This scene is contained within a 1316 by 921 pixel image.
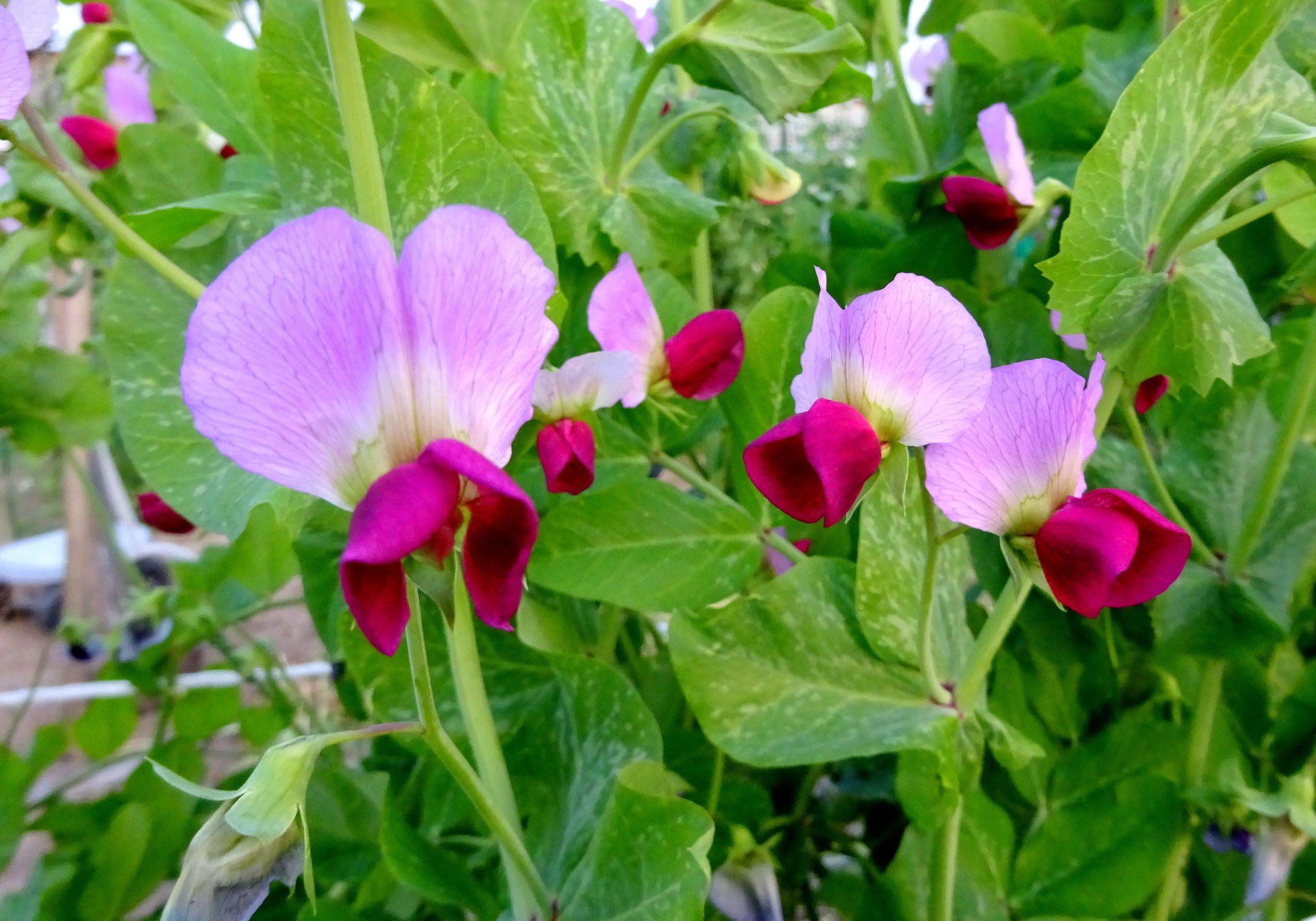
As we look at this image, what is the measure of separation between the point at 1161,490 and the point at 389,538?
44 cm

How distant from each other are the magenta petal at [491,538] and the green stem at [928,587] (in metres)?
0.15

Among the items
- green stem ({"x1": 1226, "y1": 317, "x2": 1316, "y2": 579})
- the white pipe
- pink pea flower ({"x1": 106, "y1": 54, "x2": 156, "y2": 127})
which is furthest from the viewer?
the white pipe

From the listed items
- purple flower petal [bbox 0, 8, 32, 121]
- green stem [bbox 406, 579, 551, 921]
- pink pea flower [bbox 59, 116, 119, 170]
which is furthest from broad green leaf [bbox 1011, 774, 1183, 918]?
pink pea flower [bbox 59, 116, 119, 170]

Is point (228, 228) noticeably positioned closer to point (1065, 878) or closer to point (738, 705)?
point (738, 705)

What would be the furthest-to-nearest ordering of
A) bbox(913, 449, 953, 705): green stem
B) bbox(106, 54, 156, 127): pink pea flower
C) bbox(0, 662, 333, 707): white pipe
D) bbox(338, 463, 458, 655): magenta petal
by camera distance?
bbox(0, 662, 333, 707): white pipe < bbox(106, 54, 156, 127): pink pea flower < bbox(913, 449, 953, 705): green stem < bbox(338, 463, 458, 655): magenta petal

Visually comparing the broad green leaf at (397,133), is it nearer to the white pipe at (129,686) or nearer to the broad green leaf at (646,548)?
the broad green leaf at (646,548)

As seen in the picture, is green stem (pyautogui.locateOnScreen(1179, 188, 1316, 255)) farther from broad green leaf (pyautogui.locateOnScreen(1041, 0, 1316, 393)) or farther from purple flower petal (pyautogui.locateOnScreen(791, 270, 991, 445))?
purple flower petal (pyautogui.locateOnScreen(791, 270, 991, 445))

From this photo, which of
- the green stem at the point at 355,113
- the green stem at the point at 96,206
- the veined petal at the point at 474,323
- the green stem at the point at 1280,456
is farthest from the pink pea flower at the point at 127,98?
the green stem at the point at 1280,456

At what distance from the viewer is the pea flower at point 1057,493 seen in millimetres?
278

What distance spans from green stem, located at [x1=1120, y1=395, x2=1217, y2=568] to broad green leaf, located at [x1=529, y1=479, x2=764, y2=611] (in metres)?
0.21

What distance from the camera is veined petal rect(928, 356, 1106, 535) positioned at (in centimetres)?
28

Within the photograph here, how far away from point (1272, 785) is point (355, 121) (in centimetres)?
69

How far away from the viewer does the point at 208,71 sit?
47cm

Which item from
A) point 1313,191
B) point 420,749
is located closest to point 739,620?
point 420,749
